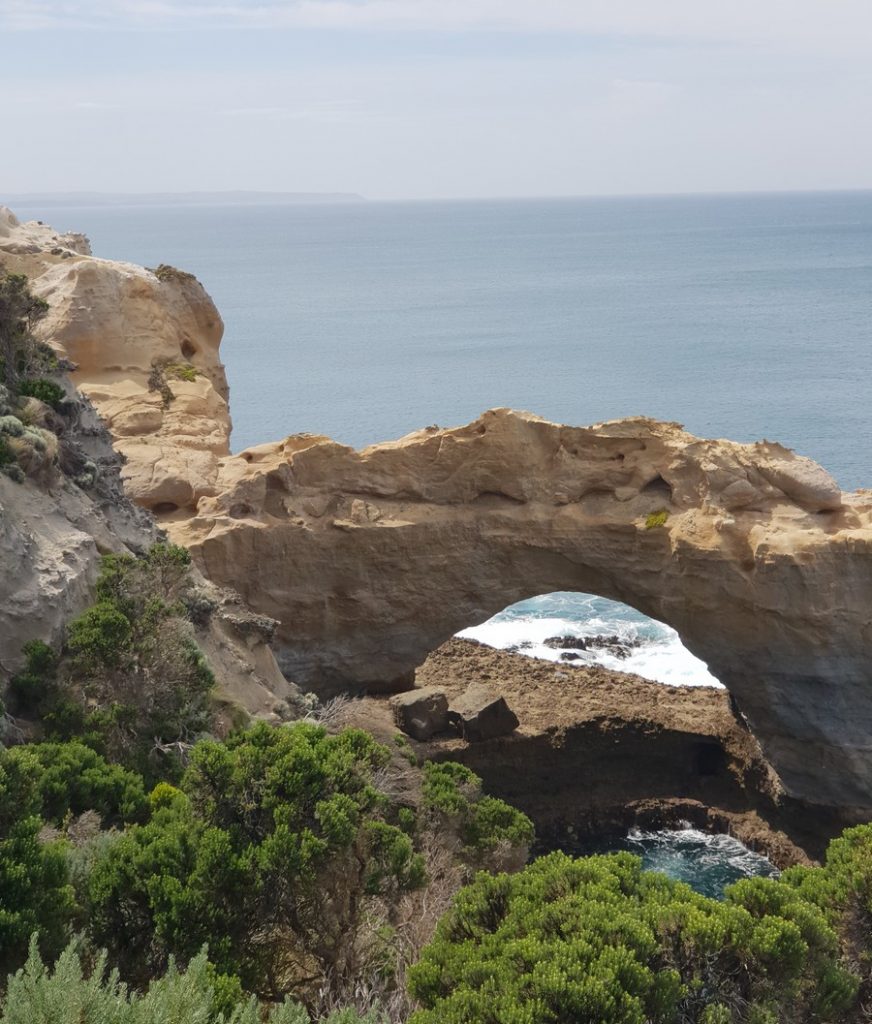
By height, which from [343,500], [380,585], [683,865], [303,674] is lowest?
[683,865]

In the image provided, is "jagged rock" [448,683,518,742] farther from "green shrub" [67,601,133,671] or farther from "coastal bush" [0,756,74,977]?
"coastal bush" [0,756,74,977]

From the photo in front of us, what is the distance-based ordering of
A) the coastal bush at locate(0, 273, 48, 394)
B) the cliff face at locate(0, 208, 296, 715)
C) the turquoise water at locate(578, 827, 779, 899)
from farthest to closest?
the turquoise water at locate(578, 827, 779, 899) < the coastal bush at locate(0, 273, 48, 394) < the cliff face at locate(0, 208, 296, 715)

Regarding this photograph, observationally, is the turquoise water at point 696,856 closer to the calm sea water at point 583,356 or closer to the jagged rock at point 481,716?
the calm sea water at point 583,356

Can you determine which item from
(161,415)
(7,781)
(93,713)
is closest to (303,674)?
(161,415)

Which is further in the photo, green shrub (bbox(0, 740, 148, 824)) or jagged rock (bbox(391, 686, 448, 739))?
jagged rock (bbox(391, 686, 448, 739))

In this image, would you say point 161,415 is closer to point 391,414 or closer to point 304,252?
point 391,414

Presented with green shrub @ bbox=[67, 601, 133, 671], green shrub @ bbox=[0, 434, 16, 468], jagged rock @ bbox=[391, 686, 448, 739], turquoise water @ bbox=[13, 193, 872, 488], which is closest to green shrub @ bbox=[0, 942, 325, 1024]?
green shrub @ bbox=[67, 601, 133, 671]
